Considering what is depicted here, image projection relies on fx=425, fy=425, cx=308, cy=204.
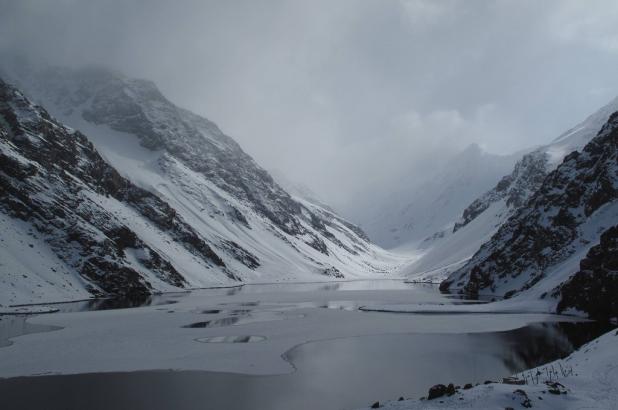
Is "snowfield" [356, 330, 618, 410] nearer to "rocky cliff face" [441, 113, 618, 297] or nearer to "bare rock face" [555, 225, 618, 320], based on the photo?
"bare rock face" [555, 225, 618, 320]

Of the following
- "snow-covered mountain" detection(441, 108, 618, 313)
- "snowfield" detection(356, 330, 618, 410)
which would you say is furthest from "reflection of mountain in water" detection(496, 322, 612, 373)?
"snow-covered mountain" detection(441, 108, 618, 313)

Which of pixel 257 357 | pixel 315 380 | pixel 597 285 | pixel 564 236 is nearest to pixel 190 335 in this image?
pixel 257 357

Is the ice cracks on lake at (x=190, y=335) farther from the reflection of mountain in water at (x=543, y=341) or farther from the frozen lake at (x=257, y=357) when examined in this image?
the reflection of mountain in water at (x=543, y=341)

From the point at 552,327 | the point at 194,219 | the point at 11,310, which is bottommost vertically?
the point at 552,327

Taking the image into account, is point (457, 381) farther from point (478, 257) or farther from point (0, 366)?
point (478, 257)

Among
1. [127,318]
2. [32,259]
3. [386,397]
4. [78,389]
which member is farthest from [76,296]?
[386,397]

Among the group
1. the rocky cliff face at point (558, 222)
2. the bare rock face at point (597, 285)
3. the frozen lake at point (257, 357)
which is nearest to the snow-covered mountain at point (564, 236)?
the rocky cliff face at point (558, 222)

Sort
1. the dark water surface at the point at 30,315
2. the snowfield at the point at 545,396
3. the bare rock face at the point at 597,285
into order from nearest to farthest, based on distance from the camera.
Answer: the snowfield at the point at 545,396 → the dark water surface at the point at 30,315 → the bare rock face at the point at 597,285
